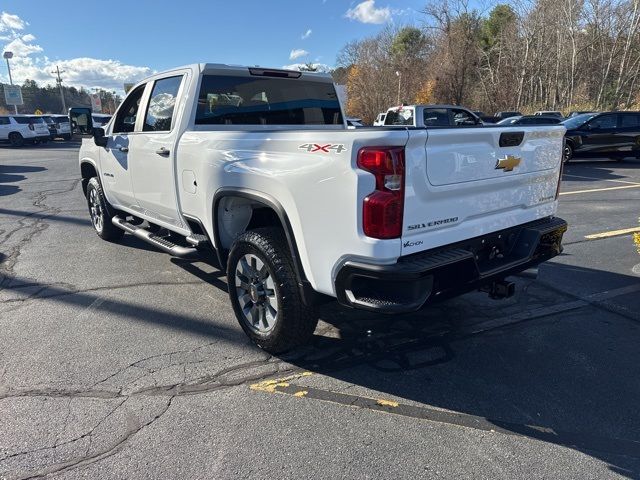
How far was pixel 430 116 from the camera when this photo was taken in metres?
12.9

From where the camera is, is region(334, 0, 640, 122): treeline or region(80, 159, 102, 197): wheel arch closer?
region(80, 159, 102, 197): wheel arch

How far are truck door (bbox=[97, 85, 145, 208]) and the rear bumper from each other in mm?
3488

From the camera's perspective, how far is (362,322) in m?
4.02

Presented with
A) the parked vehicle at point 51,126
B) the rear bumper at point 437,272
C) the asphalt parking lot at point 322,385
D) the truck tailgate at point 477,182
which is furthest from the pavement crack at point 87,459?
the parked vehicle at point 51,126

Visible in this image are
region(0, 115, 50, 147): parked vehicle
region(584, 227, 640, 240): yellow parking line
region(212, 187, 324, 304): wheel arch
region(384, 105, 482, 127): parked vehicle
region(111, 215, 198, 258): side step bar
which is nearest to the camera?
region(212, 187, 324, 304): wheel arch

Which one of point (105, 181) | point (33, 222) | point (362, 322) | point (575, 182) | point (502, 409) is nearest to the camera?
point (502, 409)

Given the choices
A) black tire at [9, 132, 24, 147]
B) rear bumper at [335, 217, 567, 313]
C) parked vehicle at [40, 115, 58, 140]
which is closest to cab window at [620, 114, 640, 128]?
rear bumper at [335, 217, 567, 313]

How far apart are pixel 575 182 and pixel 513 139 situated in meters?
9.98

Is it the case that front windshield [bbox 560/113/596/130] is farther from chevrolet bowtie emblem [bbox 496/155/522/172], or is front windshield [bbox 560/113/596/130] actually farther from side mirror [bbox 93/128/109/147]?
side mirror [bbox 93/128/109/147]

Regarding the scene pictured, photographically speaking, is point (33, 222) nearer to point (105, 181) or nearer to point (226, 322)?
point (105, 181)

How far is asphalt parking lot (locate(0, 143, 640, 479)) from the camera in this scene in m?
2.45

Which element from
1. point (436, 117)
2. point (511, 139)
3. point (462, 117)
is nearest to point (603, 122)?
point (462, 117)

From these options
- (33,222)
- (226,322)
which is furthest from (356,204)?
(33,222)

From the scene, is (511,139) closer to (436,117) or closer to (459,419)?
(459,419)
